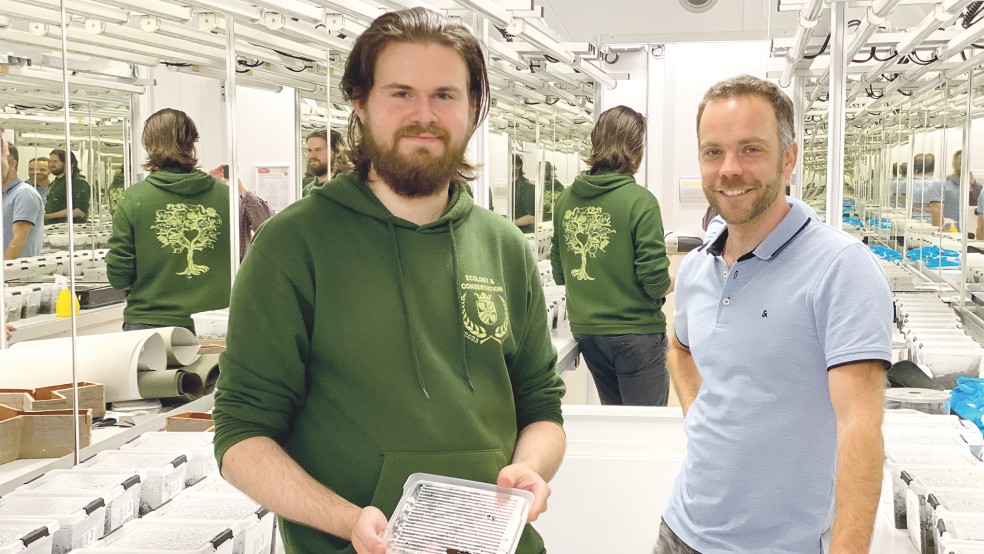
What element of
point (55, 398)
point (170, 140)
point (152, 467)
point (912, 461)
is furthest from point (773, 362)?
point (170, 140)

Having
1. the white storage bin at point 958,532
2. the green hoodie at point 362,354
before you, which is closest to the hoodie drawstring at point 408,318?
the green hoodie at point 362,354

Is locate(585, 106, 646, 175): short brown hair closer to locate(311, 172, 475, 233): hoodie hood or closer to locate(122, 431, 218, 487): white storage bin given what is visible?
locate(122, 431, 218, 487): white storage bin

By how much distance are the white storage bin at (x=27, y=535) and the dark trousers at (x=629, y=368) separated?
2378mm

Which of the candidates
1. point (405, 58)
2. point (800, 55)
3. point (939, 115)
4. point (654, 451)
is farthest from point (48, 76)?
point (939, 115)

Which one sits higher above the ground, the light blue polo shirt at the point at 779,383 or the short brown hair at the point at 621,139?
the short brown hair at the point at 621,139

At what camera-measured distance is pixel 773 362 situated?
5.91 ft

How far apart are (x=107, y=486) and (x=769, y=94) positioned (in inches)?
66.4

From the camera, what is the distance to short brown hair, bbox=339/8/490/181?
1.52 metres

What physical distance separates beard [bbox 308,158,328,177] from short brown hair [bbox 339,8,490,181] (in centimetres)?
210

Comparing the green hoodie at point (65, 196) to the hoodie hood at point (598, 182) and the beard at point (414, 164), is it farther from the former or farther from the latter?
the hoodie hood at point (598, 182)

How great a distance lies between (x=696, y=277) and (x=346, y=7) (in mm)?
1568

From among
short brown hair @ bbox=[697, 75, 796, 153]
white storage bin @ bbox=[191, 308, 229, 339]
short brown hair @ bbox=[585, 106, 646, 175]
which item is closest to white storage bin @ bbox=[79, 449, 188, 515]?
white storage bin @ bbox=[191, 308, 229, 339]

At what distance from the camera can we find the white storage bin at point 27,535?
1755 mm

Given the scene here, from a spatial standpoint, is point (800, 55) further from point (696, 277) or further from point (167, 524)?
point (167, 524)
